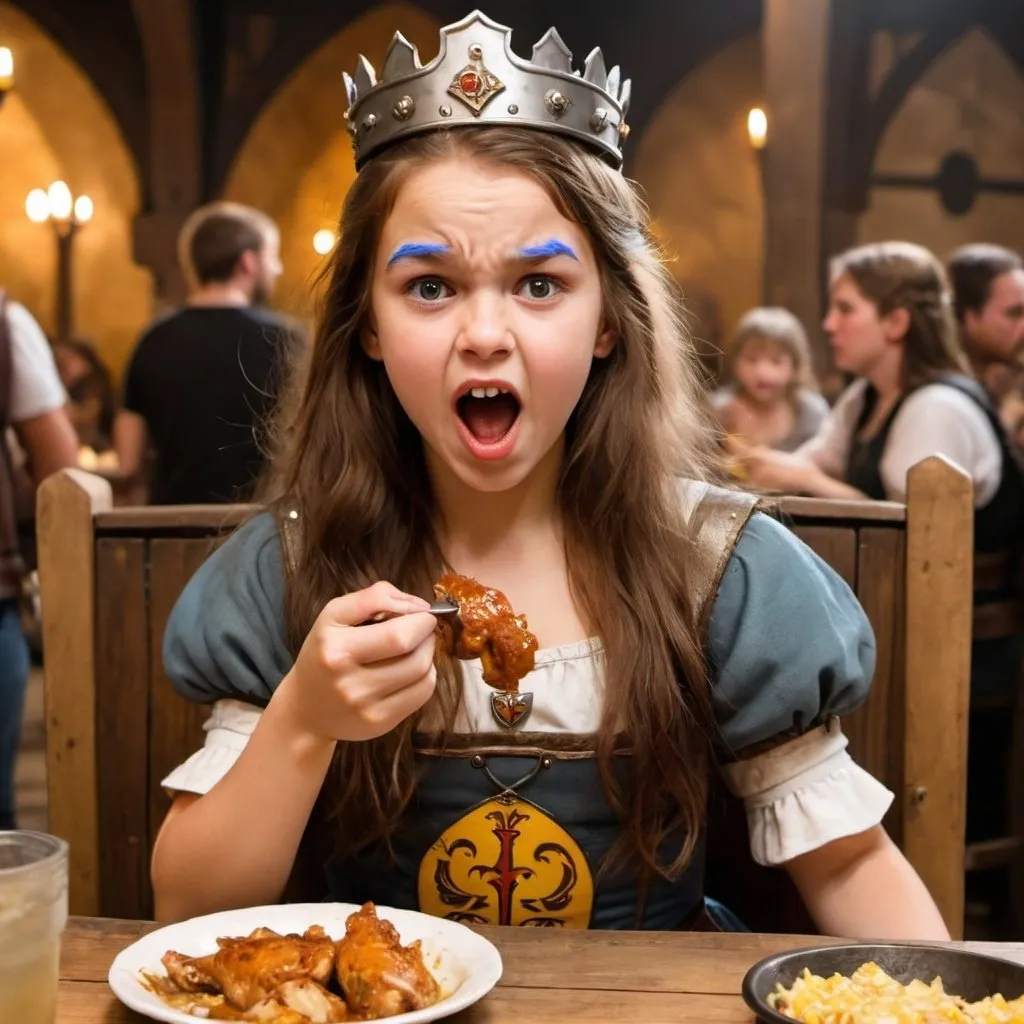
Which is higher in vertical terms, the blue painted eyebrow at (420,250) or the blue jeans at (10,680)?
the blue painted eyebrow at (420,250)

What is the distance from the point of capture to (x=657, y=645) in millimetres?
1453

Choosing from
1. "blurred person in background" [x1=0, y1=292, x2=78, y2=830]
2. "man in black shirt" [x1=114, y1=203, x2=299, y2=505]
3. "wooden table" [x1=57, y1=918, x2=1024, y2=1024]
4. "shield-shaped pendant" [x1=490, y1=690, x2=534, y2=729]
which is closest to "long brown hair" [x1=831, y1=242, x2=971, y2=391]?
"man in black shirt" [x1=114, y1=203, x2=299, y2=505]

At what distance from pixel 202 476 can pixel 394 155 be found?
91.0 inches

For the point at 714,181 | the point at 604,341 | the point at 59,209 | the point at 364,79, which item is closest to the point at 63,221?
the point at 59,209

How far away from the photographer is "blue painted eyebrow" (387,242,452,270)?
53.6 inches

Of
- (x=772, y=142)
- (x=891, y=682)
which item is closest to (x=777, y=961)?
(x=891, y=682)

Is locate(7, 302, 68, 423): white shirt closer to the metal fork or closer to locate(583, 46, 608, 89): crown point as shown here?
locate(583, 46, 608, 89): crown point

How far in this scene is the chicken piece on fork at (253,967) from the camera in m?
1.03

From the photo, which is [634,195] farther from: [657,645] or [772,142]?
[772,142]

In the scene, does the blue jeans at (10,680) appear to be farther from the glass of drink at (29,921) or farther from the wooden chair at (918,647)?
the glass of drink at (29,921)

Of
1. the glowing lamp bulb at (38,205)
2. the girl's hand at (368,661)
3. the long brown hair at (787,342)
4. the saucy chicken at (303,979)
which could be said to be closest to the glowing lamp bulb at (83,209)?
Answer: the glowing lamp bulb at (38,205)

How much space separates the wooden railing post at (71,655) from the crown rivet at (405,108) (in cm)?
61

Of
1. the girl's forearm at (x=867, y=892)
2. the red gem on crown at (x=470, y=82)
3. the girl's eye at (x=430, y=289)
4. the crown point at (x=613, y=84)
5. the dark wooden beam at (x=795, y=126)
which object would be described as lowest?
the girl's forearm at (x=867, y=892)

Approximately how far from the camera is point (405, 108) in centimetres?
143
